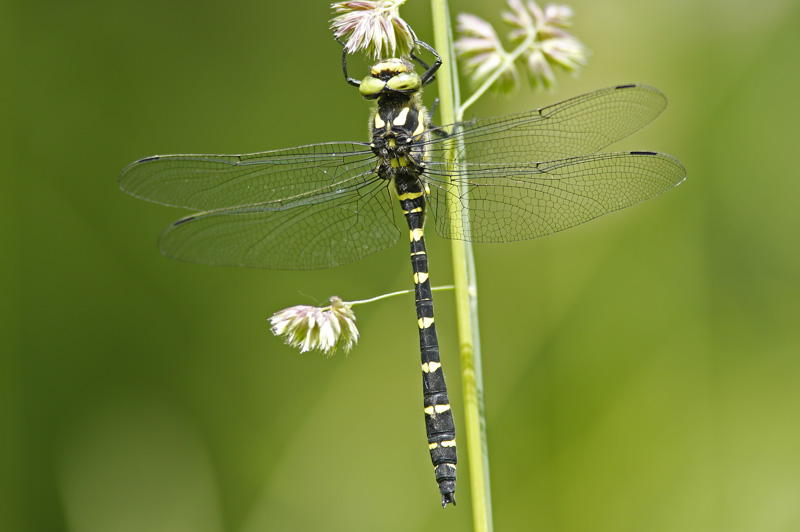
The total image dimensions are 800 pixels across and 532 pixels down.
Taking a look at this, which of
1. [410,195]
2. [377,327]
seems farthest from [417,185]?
[377,327]

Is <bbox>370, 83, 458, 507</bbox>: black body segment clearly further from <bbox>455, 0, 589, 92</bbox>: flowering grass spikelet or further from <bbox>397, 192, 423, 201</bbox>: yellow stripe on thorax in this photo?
<bbox>455, 0, 589, 92</bbox>: flowering grass spikelet

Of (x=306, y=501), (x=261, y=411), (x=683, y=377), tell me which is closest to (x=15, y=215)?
(x=261, y=411)

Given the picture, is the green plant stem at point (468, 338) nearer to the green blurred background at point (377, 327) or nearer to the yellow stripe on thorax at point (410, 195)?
the yellow stripe on thorax at point (410, 195)

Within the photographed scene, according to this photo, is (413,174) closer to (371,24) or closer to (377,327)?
(371,24)

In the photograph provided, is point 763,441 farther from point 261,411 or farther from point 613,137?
point 261,411

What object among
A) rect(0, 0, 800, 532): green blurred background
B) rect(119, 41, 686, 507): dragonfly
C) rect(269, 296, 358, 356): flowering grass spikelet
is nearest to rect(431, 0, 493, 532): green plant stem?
rect(119, 41, 686, 507): dragonfly

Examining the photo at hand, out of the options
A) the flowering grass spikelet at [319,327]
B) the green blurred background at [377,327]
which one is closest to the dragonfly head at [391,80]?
the flowering grass spikelet at [319,327]
